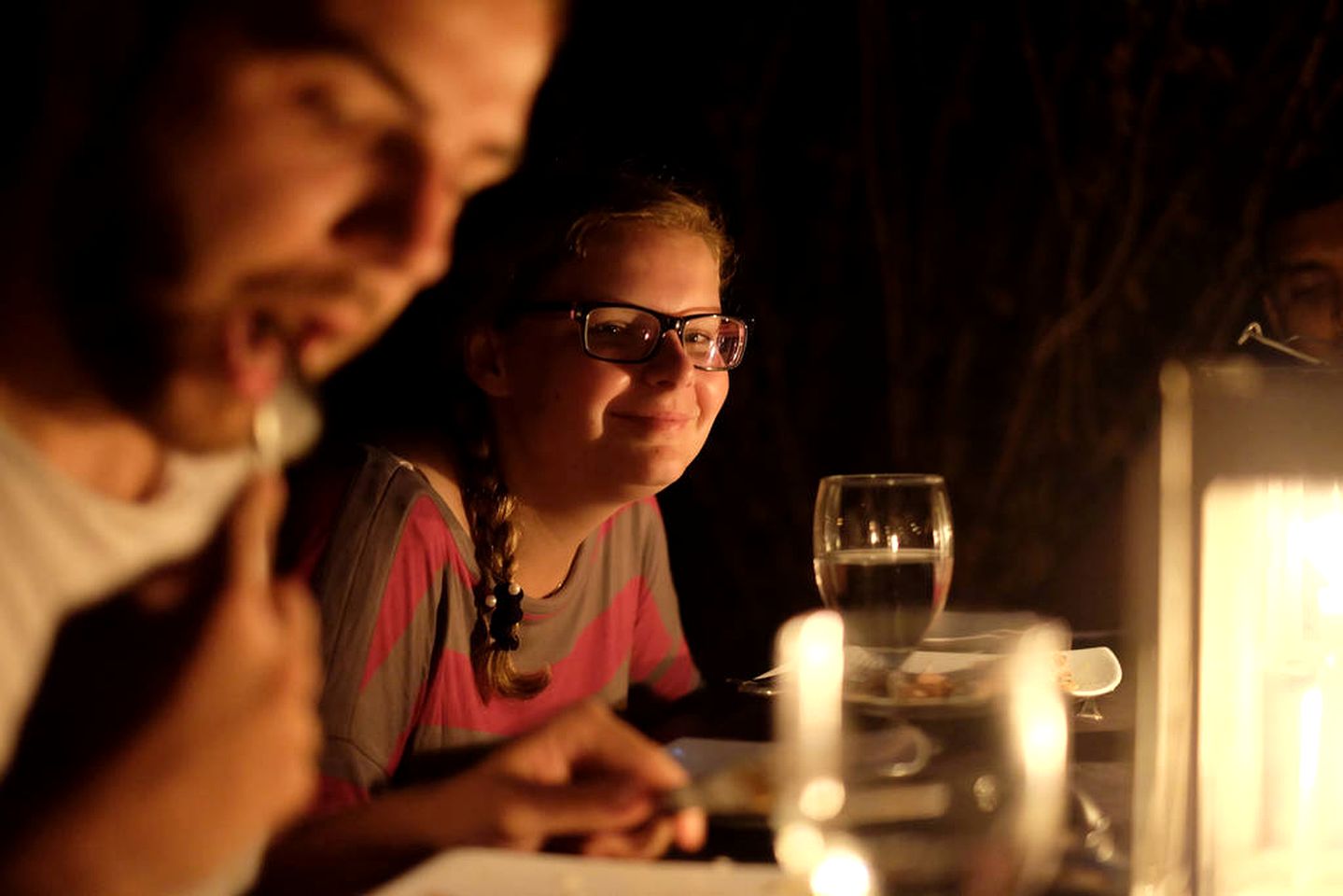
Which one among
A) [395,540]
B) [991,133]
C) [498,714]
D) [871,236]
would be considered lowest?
[498,714]

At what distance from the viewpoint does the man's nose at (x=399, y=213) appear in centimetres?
86

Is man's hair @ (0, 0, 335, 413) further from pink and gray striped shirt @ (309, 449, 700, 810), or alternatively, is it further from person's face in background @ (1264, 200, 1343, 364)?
person's face in background @ (1264, 200, 1343, 364)

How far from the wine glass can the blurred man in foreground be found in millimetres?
352

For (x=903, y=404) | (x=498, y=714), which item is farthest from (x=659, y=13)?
(x=498, y=714)

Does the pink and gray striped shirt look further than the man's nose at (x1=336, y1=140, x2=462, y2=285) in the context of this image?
Yes

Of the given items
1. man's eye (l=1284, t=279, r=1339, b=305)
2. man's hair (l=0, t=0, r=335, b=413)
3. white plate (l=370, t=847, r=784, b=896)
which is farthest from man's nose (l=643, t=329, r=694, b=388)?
man's eye (l=1284, t=279, r=1339, b=305)

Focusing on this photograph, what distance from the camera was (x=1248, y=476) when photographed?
1.81 ft

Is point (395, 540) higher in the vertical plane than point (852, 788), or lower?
Result: higher

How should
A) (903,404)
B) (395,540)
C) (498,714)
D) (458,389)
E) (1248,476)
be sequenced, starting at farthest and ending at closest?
(903,404) → (458,389) → (498,714) → (395,540) → (1248,476)

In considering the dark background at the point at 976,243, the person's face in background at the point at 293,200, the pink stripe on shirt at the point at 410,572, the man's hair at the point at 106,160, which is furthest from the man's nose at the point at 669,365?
the dark background at the point at 976,243

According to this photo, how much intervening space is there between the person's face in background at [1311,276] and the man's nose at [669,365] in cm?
105

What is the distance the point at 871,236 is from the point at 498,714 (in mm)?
1923

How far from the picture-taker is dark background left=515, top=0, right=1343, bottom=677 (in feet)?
10.1

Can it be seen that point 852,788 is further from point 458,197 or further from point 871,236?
point 871,236
